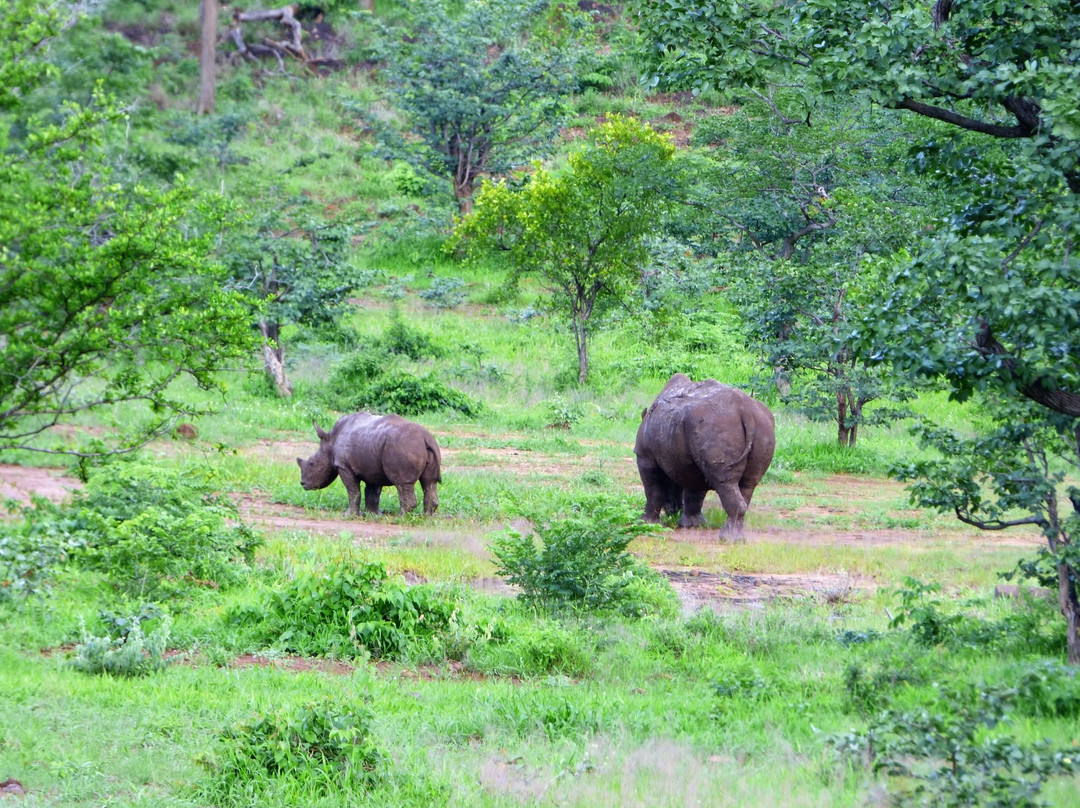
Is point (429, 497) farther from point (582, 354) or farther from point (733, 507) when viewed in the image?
point (582, 354)

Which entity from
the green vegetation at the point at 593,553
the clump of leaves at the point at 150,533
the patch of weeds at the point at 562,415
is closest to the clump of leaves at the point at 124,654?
the green vegetation at the point at 593,553

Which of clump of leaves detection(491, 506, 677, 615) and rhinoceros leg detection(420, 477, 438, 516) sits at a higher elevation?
clump of leaves detection(491, 506, 677, 615)

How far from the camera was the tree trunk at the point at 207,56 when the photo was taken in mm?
40500

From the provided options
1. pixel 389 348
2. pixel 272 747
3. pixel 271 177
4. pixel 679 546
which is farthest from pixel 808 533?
pixel 271 177

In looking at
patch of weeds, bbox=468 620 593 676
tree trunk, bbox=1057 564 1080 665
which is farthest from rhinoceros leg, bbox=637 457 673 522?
tree trunk, bbox=1057 564 1080 665

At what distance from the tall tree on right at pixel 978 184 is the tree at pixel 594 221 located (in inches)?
624

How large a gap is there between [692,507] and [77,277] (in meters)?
8.36

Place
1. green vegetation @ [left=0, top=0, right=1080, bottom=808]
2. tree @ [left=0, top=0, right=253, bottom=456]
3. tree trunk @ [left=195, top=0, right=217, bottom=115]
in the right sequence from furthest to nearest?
tree trunk @ [left=195, top=0, right=217, bottom=115]
tree @ [left=0, top=0, right=253, bottom=456]
green vegetation @ [left=0, top=0, right=1080, bottom=808]

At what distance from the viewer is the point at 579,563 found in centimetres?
1005

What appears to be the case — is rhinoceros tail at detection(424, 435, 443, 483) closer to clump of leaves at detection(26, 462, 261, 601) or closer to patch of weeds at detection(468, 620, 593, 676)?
clump of leaves at detection(26, 462, 261, 601)

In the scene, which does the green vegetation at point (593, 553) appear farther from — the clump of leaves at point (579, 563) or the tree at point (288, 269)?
the tree at point (288, 269)

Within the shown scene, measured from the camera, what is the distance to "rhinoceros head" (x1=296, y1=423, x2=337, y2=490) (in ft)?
51.5

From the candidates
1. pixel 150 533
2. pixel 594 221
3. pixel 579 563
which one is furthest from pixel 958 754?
pixel 594 221

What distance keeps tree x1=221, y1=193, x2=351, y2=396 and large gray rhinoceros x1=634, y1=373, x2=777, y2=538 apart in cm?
1077
